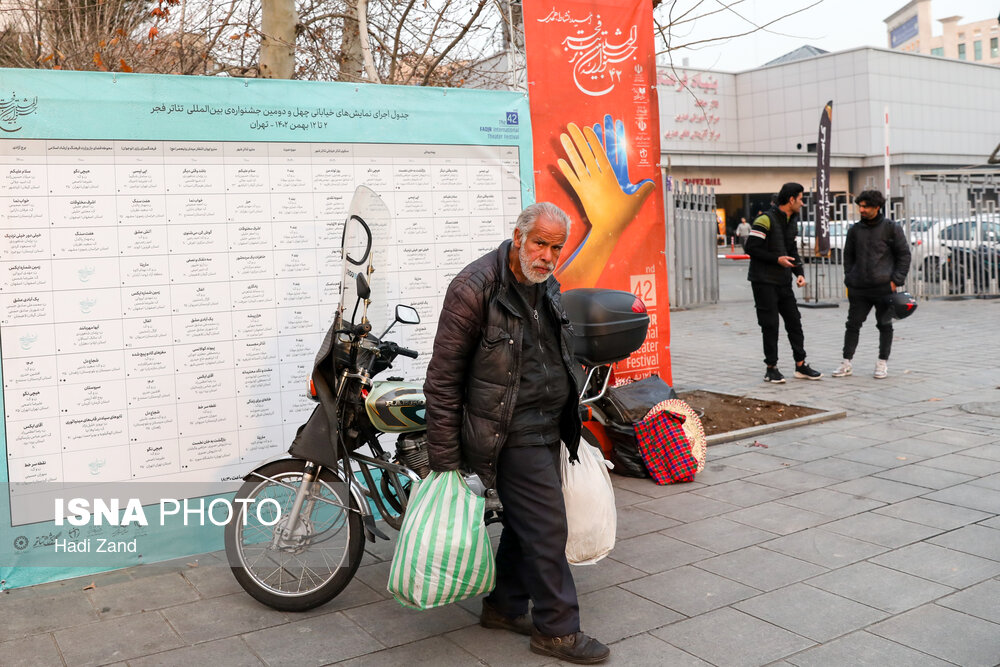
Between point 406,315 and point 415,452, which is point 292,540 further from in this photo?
point 406,315

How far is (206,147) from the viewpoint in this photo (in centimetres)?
509

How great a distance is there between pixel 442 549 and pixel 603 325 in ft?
6.07

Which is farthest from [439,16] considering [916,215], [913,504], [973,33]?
[973,33]

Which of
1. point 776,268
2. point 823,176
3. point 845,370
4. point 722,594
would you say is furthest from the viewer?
point 823,176

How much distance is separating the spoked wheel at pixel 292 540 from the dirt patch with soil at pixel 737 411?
4.07m

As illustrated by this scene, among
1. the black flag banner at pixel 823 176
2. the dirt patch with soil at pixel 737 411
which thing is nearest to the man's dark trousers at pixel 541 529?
the dirt patch with soil at pixel 737 411

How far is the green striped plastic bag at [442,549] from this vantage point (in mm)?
3732

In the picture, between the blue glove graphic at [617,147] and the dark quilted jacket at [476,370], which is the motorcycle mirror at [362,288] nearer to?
the dark quilted jacket at [476,370]

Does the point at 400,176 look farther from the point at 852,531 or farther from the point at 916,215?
the point at 916,215

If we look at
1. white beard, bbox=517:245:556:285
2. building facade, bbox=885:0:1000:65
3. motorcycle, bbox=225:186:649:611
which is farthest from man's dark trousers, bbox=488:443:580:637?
building facade, bbox=885:0:1000:65

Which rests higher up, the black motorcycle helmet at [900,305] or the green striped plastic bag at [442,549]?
the black motorcycle helmet at [900,305]

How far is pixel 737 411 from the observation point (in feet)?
27.7

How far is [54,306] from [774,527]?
4.07 meters

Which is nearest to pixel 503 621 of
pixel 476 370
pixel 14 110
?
pixel 476 370
